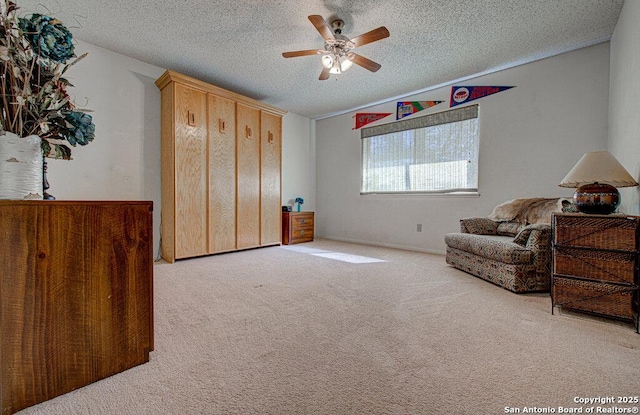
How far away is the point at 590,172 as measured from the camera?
1951 mm

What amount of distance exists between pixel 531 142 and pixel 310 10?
303 centimetres

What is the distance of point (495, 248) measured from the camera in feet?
8.18

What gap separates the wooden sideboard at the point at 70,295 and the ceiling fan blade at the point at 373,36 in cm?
219

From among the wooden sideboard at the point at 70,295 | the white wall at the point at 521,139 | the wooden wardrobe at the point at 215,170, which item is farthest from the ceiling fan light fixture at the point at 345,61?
the wooden sideboard at the point at 70,295

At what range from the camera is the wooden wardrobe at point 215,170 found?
3.47 meters

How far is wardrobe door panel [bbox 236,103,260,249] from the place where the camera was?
4.16m

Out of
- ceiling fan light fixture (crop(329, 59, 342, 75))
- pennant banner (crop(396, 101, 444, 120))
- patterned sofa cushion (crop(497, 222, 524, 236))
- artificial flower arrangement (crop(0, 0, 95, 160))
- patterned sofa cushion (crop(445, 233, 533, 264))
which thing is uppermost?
pennant banner (crop(396, 101, 444, 120))

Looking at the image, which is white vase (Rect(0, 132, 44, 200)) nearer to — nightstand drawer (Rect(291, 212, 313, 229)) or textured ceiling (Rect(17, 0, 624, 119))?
textured ceiling (Rect(17, 0, 624, 119))

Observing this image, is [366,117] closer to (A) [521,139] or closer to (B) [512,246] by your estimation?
(A) [521,139]

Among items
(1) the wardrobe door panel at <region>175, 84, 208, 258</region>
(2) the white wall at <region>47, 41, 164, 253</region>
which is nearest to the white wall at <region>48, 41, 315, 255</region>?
(2) the white wall at <region>47, 41, 164, 253</region>

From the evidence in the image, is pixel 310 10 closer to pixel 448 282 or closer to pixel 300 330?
pixel 300 330

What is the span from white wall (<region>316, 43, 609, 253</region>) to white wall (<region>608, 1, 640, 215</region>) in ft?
0.73

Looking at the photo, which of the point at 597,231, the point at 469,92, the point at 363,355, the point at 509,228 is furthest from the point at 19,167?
the point at 469,92

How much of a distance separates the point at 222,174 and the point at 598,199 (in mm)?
3973
